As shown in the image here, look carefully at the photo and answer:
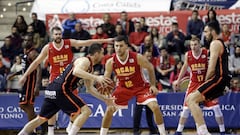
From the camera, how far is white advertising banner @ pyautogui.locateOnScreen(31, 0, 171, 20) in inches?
803

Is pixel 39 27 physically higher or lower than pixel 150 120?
higher

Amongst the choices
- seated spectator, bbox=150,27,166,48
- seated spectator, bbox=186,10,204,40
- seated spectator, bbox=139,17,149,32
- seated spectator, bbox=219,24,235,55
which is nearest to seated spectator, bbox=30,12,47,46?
seated spectator, bbox=139,17,149,32

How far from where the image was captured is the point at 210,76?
38.3ft

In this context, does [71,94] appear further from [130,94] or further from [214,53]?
[214,53]

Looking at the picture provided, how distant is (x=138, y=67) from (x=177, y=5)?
8250 mm

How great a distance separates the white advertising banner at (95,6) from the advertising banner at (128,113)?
5.46 m

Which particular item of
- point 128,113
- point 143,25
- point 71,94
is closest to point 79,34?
point 143,25

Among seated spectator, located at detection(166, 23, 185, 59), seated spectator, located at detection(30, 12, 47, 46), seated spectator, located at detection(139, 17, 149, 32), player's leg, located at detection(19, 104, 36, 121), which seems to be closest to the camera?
player's leg, located at detection(19, 104, 36, 121)

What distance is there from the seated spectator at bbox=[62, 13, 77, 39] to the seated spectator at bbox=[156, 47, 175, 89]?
313 cm

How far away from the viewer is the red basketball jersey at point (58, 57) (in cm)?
1344

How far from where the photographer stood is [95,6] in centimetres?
2075

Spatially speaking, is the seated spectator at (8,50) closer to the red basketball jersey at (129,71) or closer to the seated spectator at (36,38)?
the seated spectator at (36,38)

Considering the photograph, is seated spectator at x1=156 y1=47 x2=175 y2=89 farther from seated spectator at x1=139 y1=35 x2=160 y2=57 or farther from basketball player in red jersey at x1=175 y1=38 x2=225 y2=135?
basketball player in red jersey at x1=175 y1=38 x2=225 y2=135

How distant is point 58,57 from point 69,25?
18.7ft
